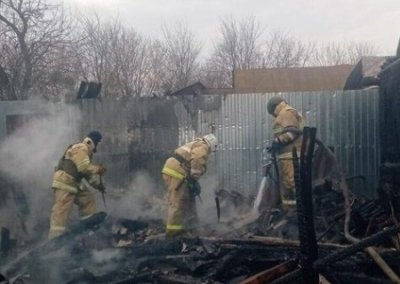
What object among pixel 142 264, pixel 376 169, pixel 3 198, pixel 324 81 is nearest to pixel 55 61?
pixel 324 81

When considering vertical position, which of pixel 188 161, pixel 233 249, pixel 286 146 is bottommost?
pixel 233 249

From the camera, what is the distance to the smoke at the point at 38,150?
1119 cm

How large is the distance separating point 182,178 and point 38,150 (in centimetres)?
408

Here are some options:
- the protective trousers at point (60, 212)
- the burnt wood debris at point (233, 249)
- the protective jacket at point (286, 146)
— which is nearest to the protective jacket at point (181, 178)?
the burnt wood debris at point (233, 249)

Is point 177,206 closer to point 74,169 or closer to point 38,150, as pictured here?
point 74,169

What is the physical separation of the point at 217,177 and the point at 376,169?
3.02m

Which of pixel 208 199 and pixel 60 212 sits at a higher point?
pixel 60 212

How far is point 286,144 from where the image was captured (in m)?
8.79

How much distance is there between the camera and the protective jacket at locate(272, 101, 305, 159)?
872cm

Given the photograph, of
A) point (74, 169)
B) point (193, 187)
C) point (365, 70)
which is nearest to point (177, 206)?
point (193, 187)

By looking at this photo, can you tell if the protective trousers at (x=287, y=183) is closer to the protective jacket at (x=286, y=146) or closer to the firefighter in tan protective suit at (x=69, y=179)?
the protective jacket at (x=286, y=146)

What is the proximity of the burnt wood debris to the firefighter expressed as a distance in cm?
34

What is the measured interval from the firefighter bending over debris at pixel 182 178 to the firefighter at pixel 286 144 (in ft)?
3.77

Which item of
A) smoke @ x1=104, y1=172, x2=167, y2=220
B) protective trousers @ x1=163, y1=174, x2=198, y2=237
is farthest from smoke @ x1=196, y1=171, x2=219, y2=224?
protective trousers @ x1=163, y1=174, x2=198, y2=237
